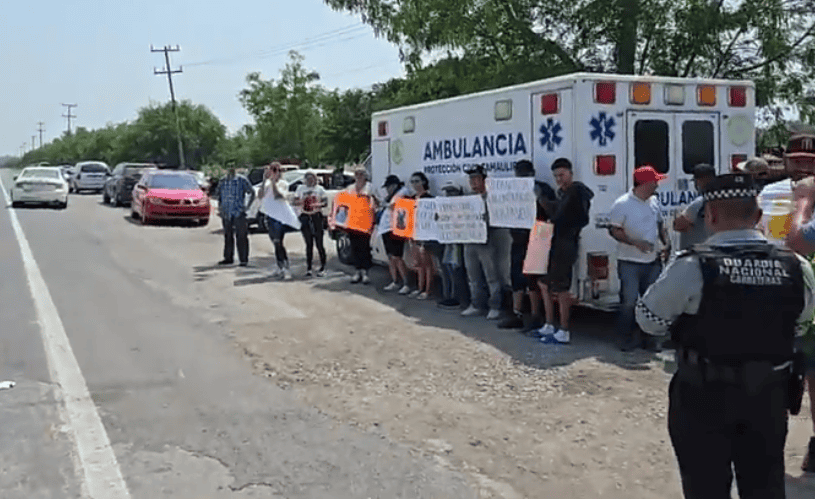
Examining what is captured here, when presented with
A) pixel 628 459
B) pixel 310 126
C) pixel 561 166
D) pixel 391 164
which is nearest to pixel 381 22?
pixel 391 164

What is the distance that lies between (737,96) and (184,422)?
262 inches

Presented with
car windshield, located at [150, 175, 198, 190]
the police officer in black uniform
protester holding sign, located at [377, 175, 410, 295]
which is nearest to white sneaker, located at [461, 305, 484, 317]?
protester holding sign, located at [377, 175, 410, 295]

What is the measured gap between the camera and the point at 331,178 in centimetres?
2727

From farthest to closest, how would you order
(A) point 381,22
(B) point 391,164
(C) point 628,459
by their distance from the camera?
(A) point 381,22 < (B) point 391,164 < (C) point 628,459

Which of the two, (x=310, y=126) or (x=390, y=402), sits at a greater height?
(x=310, y=126)

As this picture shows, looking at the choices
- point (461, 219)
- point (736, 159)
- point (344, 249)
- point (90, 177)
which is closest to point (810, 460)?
point (736, 159)

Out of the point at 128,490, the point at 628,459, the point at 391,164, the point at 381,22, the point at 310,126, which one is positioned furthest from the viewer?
the point at 310,126

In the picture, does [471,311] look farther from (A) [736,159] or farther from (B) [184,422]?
(B) [184,422]

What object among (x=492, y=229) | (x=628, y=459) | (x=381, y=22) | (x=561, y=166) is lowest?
(x=628, y=459)

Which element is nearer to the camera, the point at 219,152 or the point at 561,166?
the point at 561,166

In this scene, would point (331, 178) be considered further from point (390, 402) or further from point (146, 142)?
point (146, 142)

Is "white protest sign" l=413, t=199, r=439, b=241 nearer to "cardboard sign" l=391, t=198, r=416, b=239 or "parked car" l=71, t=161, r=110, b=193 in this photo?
"cardboard sign" l=391, t=198, r=416, b=239

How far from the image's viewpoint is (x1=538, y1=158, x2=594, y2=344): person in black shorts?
873 cm

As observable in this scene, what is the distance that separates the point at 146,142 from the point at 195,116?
4.56 m
